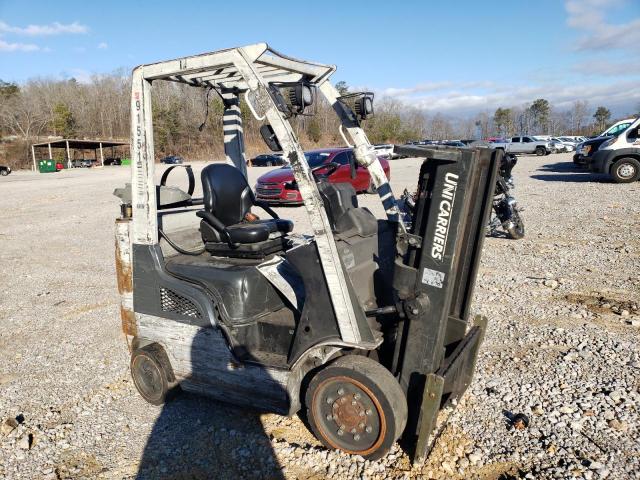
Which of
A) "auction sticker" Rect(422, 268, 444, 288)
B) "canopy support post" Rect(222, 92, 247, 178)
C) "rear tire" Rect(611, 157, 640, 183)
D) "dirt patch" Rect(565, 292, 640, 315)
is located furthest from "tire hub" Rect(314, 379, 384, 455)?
"rear tire" Rect(611, 157, 640, 183)

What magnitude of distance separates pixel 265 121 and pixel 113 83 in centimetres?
10448

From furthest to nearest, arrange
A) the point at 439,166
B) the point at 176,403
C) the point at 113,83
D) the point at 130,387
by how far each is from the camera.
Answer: the point at 113,83 < the point at 130,387 < the point at 176,403 < the point at 439,166

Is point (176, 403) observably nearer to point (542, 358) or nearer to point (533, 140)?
point (542, 358)

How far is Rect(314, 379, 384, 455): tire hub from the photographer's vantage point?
3.09 meters

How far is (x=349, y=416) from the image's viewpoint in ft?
10.5

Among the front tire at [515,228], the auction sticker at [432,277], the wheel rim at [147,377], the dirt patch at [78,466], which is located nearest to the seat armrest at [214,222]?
the wheel rim at [147,377]

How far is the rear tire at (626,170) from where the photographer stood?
16.6m

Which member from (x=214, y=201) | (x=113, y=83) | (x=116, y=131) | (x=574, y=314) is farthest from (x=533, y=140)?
(x=113, y=83)

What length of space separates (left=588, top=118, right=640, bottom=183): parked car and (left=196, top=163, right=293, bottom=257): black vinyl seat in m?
16.1

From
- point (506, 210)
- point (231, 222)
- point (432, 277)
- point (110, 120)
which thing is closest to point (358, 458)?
point (432, 277)

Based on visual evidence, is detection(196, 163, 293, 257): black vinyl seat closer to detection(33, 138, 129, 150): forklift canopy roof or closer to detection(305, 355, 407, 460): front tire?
detection(305, 355, 407, 460): front tire

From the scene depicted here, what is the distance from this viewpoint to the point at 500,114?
297 ft

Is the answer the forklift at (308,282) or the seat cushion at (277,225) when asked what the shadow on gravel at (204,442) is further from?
the seat cushion at (277,225)

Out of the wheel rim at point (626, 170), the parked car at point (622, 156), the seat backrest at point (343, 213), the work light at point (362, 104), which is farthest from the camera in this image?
the wheel rim at point (626, 170)
